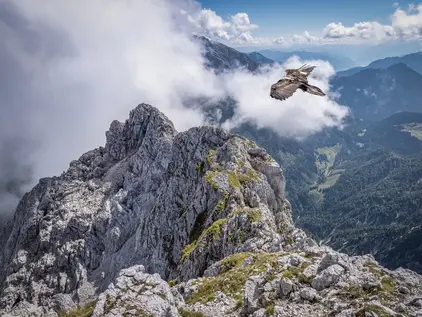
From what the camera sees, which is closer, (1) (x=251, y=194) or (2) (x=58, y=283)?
(1) (x=251, y=194)

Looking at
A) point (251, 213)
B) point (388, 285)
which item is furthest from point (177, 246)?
point (388, 285)

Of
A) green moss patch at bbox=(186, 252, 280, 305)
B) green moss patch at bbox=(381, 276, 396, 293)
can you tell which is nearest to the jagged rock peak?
green moss patch at bbox=(186, 252, 280, 305)

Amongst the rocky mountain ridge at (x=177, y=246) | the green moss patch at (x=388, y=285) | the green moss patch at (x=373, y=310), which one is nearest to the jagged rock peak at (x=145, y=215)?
the rocky mountain ridge at (x=177, y=246)

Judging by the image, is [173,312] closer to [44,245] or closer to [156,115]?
[44,245]

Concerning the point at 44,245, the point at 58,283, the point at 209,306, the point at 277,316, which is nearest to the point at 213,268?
the point at 209,306

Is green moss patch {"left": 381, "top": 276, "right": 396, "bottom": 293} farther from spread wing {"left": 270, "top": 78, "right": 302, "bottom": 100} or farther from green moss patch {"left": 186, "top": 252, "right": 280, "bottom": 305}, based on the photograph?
spread wing {"left": 270, "top": 78, "right": 302, "bottom": 100}

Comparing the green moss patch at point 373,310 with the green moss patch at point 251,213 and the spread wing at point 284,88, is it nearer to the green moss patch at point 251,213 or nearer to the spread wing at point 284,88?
the spread wing at point 284,88

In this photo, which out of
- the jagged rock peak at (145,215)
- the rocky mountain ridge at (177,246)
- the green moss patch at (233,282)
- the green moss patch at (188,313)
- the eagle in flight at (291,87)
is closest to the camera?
the eagle in flight at (291,87)
